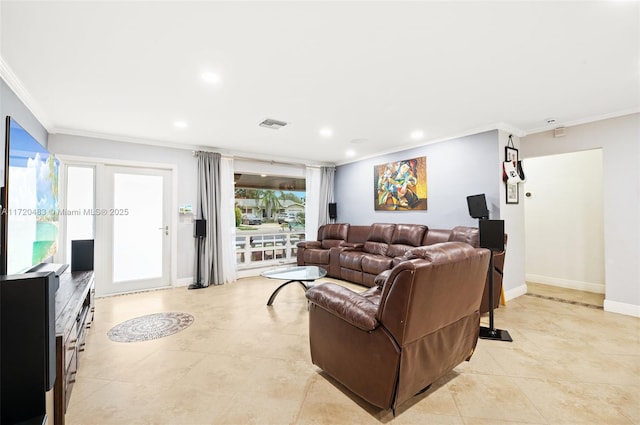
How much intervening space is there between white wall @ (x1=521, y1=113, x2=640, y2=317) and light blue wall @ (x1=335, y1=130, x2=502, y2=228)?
1190 mm

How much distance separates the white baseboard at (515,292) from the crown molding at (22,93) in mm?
5858

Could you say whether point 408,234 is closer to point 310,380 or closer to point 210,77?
point 310,380

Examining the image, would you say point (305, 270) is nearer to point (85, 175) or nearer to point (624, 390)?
point (624, 390)

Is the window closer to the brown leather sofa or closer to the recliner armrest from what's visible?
the brown leather sofa

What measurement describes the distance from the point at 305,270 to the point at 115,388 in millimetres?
2437

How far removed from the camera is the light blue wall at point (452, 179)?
156 inches

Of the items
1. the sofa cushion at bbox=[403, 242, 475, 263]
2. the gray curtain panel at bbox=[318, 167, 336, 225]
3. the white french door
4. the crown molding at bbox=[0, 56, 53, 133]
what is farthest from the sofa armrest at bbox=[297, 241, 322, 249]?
the crown molding at bbox=[0, 56, 53, 133]

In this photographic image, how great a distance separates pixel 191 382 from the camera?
2.10 m

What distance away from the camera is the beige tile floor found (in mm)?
1740

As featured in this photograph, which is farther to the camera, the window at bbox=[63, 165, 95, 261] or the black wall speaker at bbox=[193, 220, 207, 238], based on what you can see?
A: the black wall speaker at bbox=[193, 220, 207, 238]

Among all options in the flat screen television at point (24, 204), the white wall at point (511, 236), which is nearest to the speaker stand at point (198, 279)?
the flat screen television at point (24, 204)

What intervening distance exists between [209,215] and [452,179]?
4096 millimetres

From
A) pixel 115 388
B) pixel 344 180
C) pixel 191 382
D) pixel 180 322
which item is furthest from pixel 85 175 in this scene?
pixel 344 180

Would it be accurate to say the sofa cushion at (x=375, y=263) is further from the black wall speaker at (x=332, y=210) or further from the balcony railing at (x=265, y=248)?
the balcony railing at (x=265, y=248)
